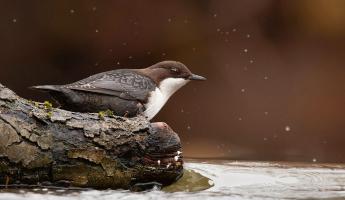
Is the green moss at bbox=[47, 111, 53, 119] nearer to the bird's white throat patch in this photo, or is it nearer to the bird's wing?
the bird's wing

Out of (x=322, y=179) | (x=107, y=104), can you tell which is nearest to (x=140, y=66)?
(x=107, y=104)

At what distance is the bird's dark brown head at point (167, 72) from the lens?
594 centimetres

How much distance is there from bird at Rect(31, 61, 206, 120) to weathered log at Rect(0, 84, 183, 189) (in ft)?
4.56

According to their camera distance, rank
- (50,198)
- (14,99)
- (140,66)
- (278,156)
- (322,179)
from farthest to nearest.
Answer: (140,66) < (278,156) < (322,179) < (14,99) < (50,198)

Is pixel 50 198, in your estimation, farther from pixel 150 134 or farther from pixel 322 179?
pixel 322 179

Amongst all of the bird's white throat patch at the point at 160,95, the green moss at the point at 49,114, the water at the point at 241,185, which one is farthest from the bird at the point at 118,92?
the green moss at the point at 49,114

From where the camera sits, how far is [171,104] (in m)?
8.72

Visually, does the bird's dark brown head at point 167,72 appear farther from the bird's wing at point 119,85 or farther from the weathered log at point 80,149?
the weathered log at point 80,149

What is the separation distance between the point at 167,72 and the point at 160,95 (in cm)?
34

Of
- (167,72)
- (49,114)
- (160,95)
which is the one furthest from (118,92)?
(49,114)

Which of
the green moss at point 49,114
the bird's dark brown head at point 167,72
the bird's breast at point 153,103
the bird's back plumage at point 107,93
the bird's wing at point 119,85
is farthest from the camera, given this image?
the bird's dark brown head at point 167,72

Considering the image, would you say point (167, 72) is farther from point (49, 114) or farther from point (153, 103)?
point (49, 114)

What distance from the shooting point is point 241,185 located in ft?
12.3

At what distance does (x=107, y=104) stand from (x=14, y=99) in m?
1.75
